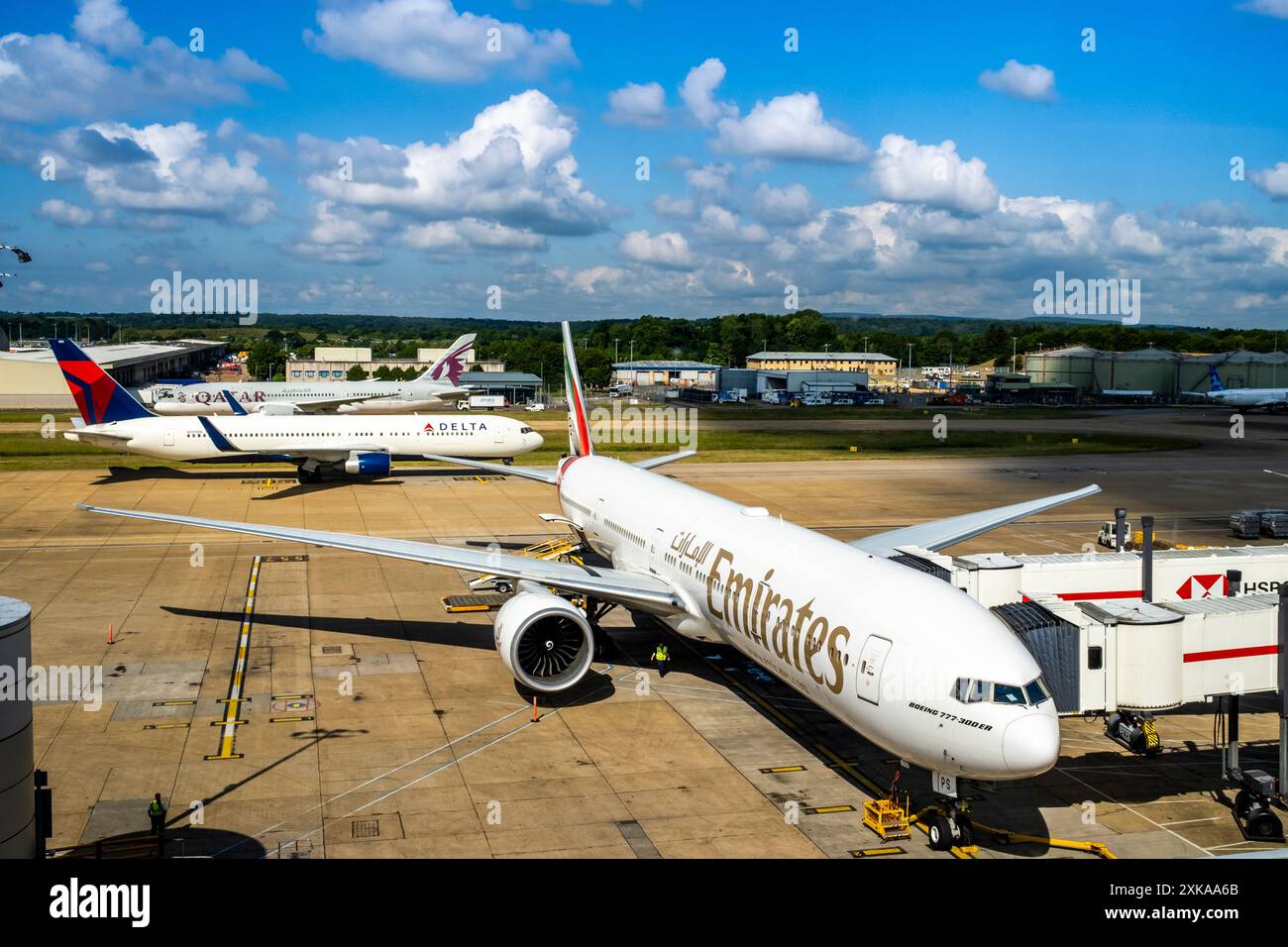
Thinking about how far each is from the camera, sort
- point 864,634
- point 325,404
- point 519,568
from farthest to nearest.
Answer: point 325,404 → point 519,568 → point 864,634

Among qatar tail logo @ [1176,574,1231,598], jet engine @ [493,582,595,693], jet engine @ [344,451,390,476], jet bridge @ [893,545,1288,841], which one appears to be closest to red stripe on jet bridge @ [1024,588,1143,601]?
qatar tail logo @ [1176,574,1231,598]

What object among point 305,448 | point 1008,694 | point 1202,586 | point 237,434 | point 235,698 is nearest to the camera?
point 1008,694

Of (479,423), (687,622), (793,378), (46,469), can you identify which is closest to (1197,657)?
(687,622)

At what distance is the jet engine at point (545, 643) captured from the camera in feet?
87.6

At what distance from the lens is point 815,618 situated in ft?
70.0

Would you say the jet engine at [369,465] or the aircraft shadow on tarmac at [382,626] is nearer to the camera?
the aircraft shadow on tarmac at [382,626]

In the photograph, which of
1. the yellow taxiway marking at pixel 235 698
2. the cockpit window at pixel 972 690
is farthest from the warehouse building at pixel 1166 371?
the cockpit window at pixel 972 690

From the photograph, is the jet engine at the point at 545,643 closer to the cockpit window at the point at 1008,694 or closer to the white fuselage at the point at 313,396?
the cockpit window at the point at 1008,694

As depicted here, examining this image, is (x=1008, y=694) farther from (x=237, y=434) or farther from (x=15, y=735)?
(x=237, y=434)

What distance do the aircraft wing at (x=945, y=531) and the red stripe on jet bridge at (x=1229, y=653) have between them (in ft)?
34.1

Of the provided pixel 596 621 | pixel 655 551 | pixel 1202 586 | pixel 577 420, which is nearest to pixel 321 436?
pixel 577 420

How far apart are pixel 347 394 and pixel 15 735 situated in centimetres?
10698

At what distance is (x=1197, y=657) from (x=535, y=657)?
597 inches
